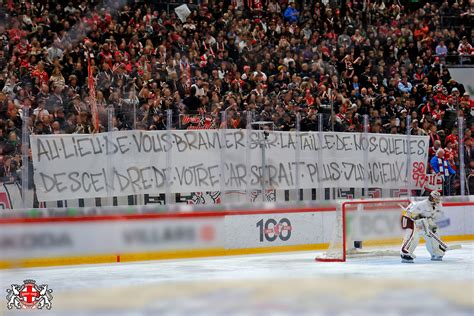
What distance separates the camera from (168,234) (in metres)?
14.1

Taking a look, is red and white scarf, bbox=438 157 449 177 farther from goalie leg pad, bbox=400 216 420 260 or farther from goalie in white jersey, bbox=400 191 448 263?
goalie leg pad, bbox=400 216 420 260

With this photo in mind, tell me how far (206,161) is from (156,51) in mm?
3960

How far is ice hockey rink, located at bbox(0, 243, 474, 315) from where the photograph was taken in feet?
29.3

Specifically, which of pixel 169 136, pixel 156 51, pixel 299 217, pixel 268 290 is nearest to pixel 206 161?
pixel 169 136

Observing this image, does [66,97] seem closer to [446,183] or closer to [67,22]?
[67,22]

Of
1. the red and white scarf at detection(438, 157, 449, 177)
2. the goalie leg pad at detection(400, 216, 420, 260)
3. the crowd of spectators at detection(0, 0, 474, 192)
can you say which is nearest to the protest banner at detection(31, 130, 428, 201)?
the crowd of spectators at detection(0, 0, 474, 192)

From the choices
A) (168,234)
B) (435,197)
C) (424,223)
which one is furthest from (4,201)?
(435,197)

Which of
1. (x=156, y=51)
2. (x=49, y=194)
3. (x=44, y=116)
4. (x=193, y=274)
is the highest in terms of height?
(x=156, y=51)

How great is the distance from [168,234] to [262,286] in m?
3.48

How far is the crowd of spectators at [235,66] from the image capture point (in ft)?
49.9

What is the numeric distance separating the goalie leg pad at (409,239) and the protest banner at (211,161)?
6.95ft

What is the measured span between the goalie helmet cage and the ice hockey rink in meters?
0.21

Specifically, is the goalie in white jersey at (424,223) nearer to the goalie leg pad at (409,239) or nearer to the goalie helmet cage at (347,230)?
the goalie leg pad at (409,239)

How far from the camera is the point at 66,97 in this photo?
14.7 meters
